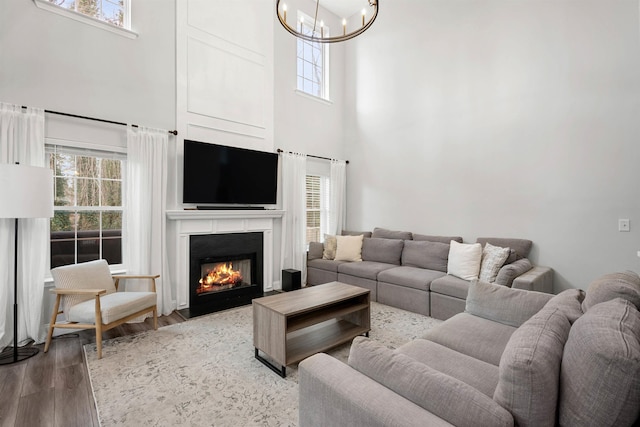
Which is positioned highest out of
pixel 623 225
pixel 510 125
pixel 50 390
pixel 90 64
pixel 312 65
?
pixel 312 65

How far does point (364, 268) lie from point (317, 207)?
1.68 meters

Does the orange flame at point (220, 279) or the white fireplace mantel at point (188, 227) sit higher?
the white fireplace mantel at point (188, 227)

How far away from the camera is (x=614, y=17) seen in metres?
3.27

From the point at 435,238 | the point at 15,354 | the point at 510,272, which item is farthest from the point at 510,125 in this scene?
the point at 15,354

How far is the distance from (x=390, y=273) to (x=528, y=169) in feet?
7.04

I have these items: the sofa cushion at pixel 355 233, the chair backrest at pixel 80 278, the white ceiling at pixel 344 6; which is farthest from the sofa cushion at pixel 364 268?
the white ceiling at pixel 344 6

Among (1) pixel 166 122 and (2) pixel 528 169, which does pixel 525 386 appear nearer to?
(2) pixel 528 169

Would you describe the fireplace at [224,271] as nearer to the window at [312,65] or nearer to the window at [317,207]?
the window at [317,207]

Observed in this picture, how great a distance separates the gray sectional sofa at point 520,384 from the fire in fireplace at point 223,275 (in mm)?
3154

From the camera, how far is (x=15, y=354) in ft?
8.60

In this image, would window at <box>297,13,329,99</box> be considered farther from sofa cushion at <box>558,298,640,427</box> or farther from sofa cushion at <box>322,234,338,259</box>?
sofa cushion at <box>558,298,640,427</box>

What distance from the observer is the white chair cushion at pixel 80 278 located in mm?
2896

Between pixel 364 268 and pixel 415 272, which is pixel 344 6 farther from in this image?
pixel 415 272

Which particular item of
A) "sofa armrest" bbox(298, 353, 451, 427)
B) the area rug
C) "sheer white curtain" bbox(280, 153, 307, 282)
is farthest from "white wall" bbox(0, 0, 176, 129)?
"sofa armrest" bbox(298, 353, 451, 427)
